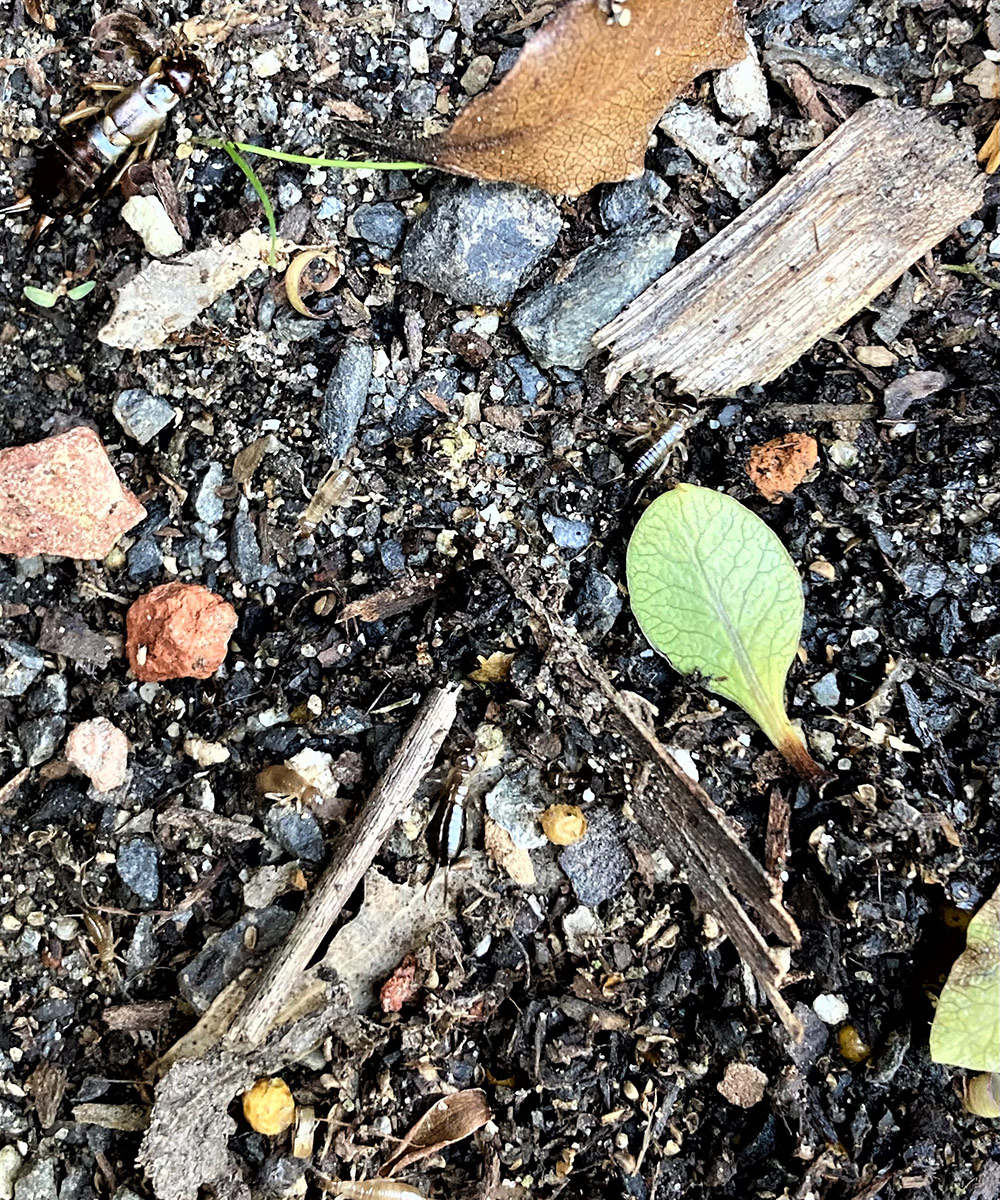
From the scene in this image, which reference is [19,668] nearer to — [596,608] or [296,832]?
[296,832]

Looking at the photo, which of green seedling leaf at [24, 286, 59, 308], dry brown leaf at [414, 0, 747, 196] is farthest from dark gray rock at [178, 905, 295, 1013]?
dry brown leaf at [414, 0, 747, 196]

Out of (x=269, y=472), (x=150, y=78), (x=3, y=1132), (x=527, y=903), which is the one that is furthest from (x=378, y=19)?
(x=3, y=1132)

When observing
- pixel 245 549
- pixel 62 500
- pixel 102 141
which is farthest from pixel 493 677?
pixel 102 141

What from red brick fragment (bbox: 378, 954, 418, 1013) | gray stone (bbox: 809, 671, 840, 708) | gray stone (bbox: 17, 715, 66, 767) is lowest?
gray stone (bbox: 809, 671, 840, 708)

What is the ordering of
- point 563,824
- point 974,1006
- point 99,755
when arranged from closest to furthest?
1. point 974,1006
2. point 563,824
3. point 99,755

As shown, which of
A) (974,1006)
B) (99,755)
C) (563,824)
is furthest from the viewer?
(99,755)

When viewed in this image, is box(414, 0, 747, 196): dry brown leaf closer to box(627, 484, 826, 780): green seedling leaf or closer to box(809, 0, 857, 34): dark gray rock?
box(809, 0, 857, 34): dark gray rock

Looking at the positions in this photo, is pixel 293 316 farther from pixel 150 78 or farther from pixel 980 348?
pixel 980 348
